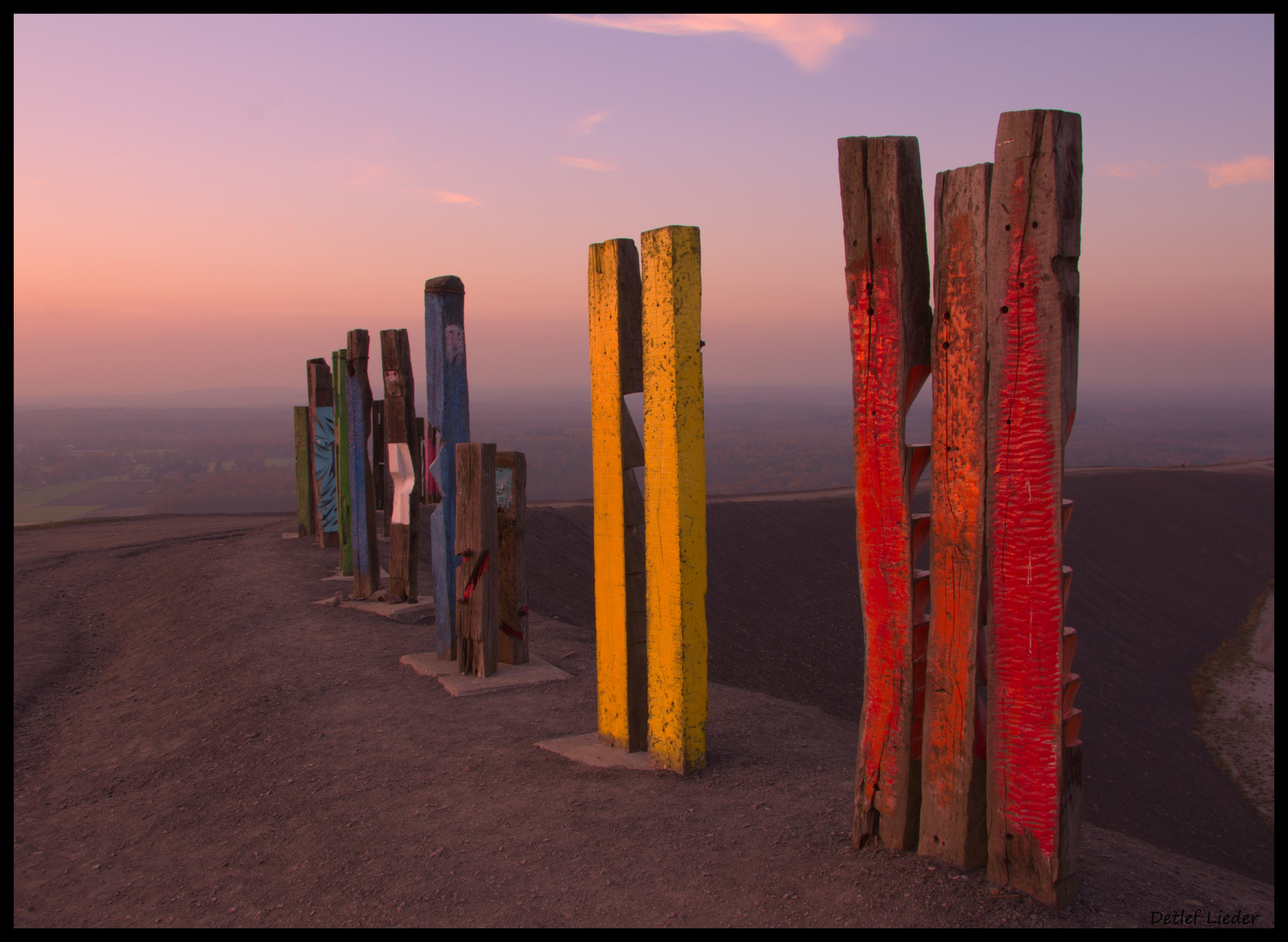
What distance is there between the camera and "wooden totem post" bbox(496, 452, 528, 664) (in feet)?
25.8

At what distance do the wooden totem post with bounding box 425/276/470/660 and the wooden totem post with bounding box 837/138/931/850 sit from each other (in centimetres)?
462

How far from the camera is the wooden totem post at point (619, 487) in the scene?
5387 mm

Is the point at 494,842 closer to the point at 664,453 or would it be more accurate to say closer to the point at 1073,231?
the point at 664,453

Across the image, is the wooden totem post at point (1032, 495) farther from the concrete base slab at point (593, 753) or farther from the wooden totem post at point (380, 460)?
the wooden totem post at point (380, 460)

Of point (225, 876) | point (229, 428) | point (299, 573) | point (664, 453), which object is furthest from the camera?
point (229, 428)

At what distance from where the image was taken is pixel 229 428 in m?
143

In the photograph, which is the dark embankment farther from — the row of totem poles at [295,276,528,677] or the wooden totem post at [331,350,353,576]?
the row of totem poles at [295,276,528,677]

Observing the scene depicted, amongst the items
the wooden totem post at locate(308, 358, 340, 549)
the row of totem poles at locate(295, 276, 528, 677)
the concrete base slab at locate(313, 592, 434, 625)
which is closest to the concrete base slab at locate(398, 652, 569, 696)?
the row of totem poles at locate(295, 276, 528, 677)

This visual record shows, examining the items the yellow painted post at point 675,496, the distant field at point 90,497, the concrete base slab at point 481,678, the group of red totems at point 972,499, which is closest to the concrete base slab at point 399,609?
the concrete base slab at point 481,678

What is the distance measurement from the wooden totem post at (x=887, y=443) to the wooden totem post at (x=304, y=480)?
12469mm

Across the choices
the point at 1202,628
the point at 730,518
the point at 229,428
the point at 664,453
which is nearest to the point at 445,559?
the point at 664,453

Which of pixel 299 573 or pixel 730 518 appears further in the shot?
pixel 730 518

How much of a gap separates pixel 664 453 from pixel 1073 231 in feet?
7.97

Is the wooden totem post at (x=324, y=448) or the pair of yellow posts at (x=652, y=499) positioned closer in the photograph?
the pair of yellow posts at (x=652, y=499)
